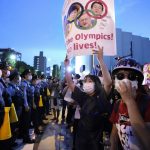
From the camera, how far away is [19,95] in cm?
922

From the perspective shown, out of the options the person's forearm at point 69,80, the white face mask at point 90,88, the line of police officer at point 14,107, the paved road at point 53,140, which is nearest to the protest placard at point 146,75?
the white face mask at point 90,88

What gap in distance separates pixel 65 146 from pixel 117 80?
658 cm

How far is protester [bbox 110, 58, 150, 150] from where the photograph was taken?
2.41 m

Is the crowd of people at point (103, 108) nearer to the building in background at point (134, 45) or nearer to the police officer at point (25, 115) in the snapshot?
the police officer at point (25, 115)

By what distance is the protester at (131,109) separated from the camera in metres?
2.41

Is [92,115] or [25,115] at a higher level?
[92,115]

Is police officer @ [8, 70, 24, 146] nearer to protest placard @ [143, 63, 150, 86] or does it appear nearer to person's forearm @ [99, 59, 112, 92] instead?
protest placard @ [143, 63, 150, 86]

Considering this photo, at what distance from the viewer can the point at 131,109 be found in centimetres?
242

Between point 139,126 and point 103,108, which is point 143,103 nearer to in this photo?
point 139,126

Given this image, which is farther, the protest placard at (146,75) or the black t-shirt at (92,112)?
the protest placard at (146,75)

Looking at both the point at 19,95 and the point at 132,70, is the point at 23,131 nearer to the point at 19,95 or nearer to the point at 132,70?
the point at 19,95

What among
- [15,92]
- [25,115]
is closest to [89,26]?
[15,92]

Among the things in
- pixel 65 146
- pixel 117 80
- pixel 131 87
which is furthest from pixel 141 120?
pixel 65 146

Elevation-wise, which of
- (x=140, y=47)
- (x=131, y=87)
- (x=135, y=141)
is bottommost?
(x=135, y=141)
